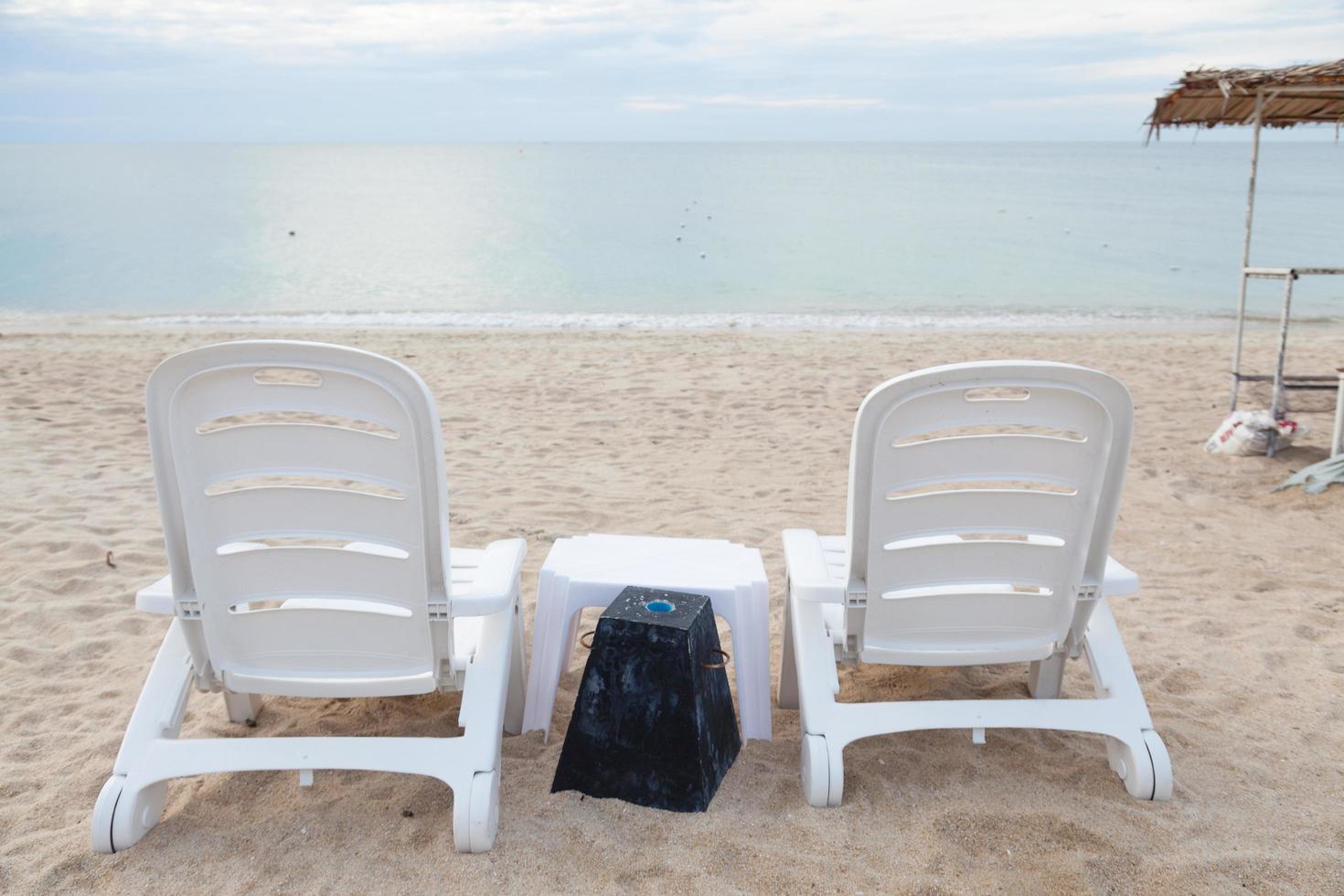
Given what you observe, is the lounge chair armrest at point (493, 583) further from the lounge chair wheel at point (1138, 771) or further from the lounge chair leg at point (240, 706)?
the lounge chair wheel at point (1138, 771)

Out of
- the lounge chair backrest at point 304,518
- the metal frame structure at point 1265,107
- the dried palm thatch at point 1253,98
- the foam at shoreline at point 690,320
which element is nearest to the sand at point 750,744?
the lounge chair backrest at point 304,518

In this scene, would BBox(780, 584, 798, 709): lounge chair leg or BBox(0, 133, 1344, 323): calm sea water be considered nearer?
BBox(780, 584, 798, 709): lounge chair leg

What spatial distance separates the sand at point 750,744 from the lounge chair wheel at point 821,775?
0.11 feet

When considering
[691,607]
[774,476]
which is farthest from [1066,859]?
[774,476]

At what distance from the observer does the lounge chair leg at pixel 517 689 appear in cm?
253

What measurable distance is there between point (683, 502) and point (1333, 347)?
9.53 metres

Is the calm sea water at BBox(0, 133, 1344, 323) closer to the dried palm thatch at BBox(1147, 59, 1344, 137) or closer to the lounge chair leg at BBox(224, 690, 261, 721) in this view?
the dried palm thatch at BBox(1147, 59, 1344, 137)

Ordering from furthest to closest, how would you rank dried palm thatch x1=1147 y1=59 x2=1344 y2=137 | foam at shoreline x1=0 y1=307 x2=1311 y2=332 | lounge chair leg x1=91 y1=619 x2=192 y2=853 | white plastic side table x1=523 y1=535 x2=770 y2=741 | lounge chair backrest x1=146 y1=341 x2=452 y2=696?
1. foam at shoreline x1=0 y1=307 x2=1311 y2=332
2. dried palm thatch x1=1147 y1=59 x2=1344 y2=137
3. white plastic side table x1=523 y1=535 x2=770 y2=741
4. lounge chair leg x1=91 y1=619 x2=192 y2=853
5. lounge chair backrest x1=146 y1=341 x2=452 y2=696

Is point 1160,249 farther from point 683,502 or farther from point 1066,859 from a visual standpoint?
point 1066,859

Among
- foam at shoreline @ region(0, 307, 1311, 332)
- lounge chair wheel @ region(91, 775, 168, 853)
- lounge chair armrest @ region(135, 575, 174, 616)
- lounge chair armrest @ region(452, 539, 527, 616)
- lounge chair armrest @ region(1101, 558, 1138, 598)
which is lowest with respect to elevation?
foam at shoreline @ region(0, 307, 1311, 332)

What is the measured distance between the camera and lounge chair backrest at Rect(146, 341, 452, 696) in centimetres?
188

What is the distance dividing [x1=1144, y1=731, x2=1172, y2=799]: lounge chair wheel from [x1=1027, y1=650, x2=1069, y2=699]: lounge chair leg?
0.39 m

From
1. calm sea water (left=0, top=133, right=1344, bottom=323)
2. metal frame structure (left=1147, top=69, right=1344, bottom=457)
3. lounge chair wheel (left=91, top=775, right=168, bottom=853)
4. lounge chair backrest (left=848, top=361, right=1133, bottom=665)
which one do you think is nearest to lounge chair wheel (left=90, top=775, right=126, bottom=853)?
lounge chair wheel (left=91, top=775, right=168, bottom=853)

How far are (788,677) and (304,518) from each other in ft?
4.69
